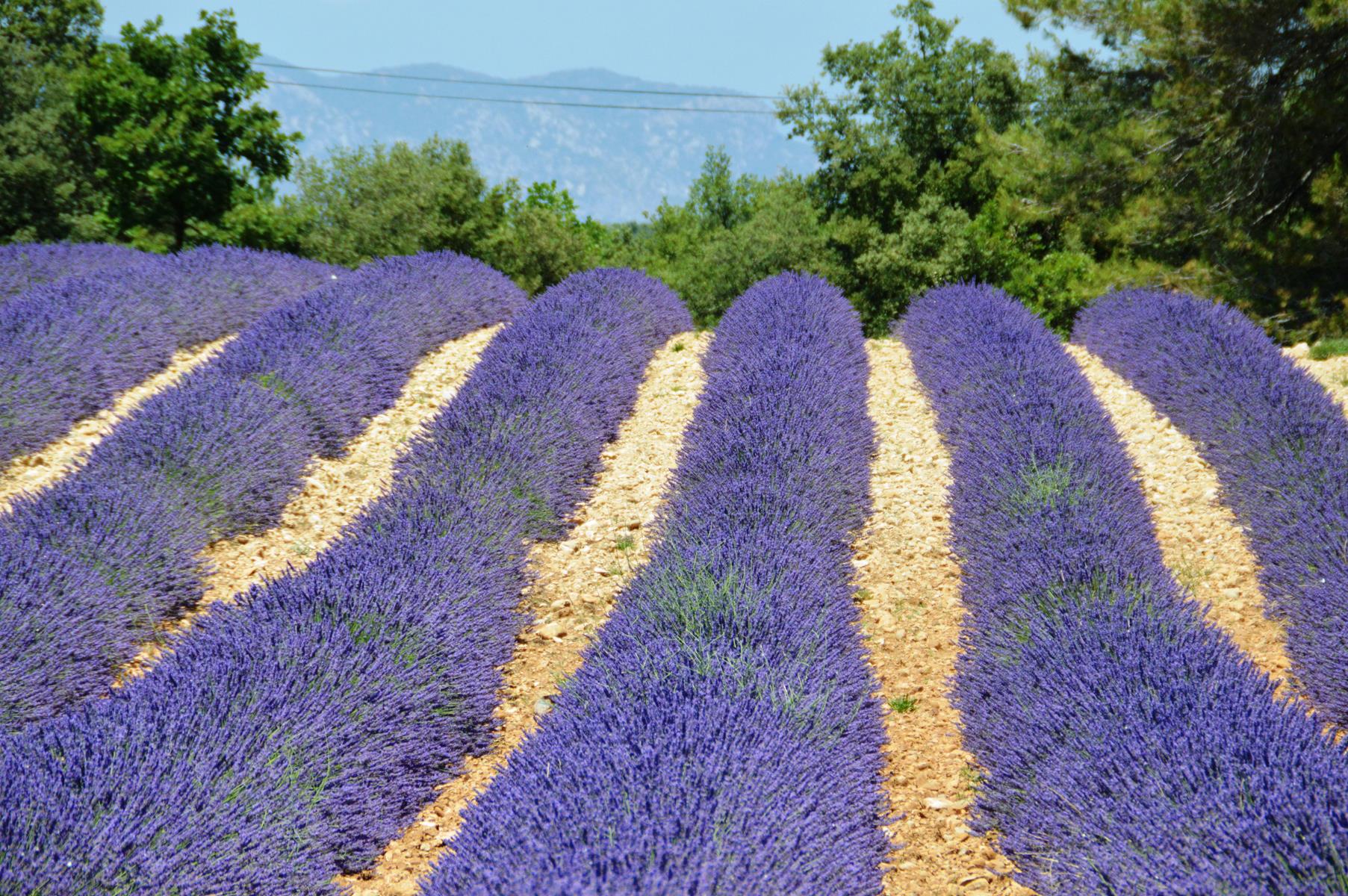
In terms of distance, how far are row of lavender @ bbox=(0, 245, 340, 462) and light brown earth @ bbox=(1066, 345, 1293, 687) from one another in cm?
681

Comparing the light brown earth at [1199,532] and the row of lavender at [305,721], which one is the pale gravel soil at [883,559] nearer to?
the light brown earth at [1199,532]

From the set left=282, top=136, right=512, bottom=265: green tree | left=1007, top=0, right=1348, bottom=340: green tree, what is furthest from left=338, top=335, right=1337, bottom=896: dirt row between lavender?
left=282, top=136, right=512, bottom=265: green tree

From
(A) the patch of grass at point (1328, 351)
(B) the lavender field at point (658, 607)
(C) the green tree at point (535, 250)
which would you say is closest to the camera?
(B) the lavender field at point (658, 607)

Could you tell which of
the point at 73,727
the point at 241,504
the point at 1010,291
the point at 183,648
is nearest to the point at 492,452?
the point at 241,504

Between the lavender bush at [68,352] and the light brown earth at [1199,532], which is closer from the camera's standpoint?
the light brown earth at [1199,532]

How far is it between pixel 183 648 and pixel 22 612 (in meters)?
0.82

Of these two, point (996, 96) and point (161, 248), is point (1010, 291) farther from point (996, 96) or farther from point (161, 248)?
point (161, 248)

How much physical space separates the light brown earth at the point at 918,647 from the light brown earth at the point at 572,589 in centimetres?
128

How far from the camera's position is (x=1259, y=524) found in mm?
5074

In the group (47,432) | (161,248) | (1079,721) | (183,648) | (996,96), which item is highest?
(996,96)

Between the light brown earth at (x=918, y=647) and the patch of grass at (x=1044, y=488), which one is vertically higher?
the patch of grass at (x=1044, y=488)

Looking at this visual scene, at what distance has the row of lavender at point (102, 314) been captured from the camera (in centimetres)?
638

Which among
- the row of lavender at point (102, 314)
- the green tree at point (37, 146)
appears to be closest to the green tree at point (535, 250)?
the green tree at point (37, 146)

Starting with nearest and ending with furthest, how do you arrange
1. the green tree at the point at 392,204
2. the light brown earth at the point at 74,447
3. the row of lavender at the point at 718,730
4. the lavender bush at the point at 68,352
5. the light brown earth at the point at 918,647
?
the row of lavender at the point at 718,730 → the light brown earth at the point at 918,647 → the light brown earth at the point at 74,447 → the lavender bush at the point at 68,352 → the green tree at the point at 392,204
